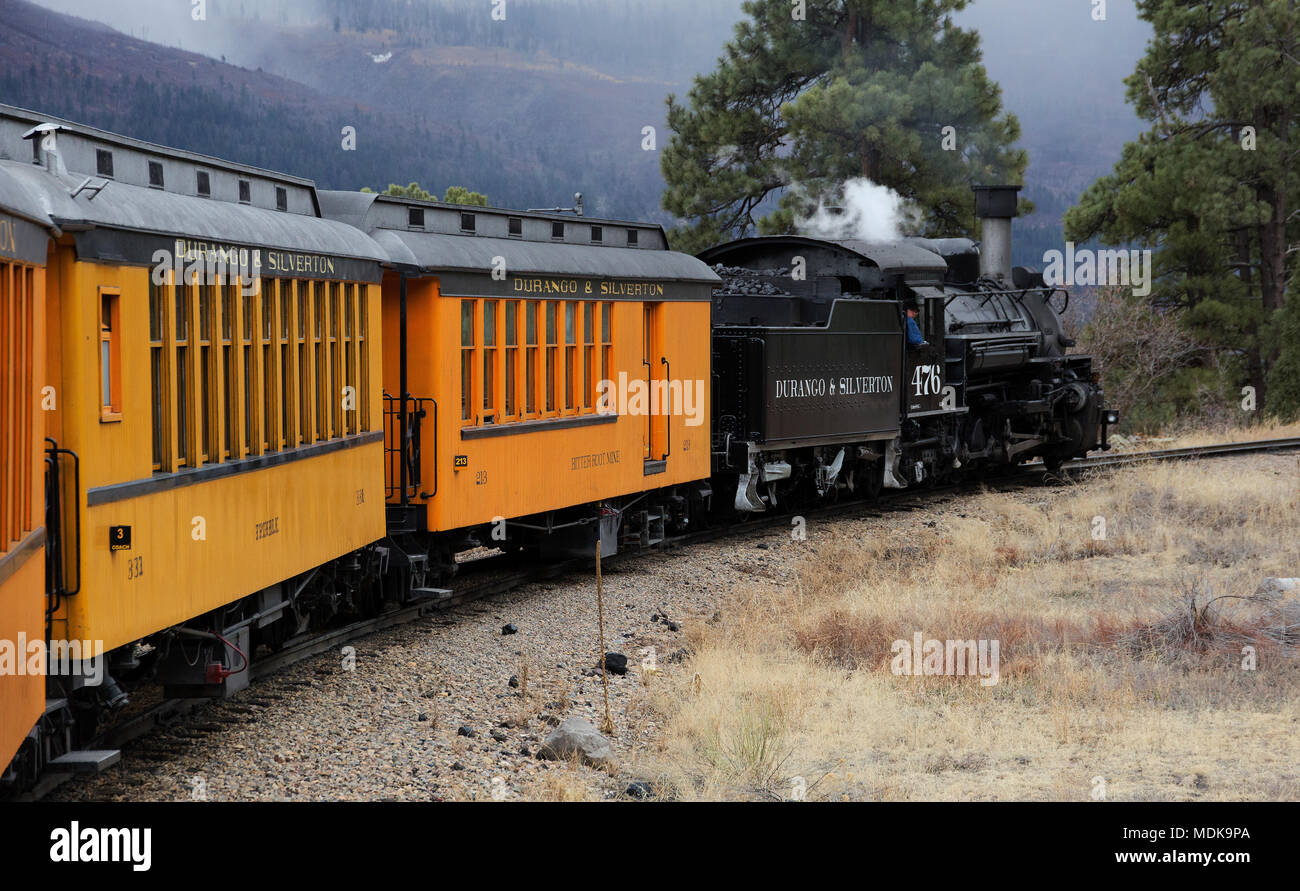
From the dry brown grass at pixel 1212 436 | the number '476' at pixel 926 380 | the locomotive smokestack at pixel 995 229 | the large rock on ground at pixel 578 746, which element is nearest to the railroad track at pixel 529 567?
the dry brown grass at pixel 1212 436

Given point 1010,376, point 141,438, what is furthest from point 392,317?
point 1010,376

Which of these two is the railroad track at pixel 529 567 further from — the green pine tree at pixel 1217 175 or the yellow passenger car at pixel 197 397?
the green pine tree at pixel 1217 175

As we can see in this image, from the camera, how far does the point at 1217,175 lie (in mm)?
36375

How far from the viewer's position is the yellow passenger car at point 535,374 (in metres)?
11.2

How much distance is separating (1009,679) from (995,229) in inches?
576

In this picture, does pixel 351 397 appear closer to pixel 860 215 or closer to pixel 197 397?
pixel 197 397

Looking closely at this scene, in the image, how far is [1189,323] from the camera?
38375 millimetres

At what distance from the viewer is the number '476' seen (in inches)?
766

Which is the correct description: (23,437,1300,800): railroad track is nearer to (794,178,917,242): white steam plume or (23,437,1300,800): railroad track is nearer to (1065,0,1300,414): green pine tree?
(794,178,917,242): white steam plume

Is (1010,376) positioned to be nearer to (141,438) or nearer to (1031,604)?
(1031,604)

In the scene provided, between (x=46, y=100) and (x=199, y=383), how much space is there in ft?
467

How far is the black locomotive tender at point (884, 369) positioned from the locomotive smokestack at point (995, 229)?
0.02m

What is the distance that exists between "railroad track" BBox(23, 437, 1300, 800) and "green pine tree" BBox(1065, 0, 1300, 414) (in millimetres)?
13441

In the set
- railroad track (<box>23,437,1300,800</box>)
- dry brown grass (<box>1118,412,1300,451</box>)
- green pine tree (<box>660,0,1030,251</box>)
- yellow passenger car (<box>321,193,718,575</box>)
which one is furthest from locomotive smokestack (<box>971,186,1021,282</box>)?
green pine tree (<box>660,0,1030,251</box>)
